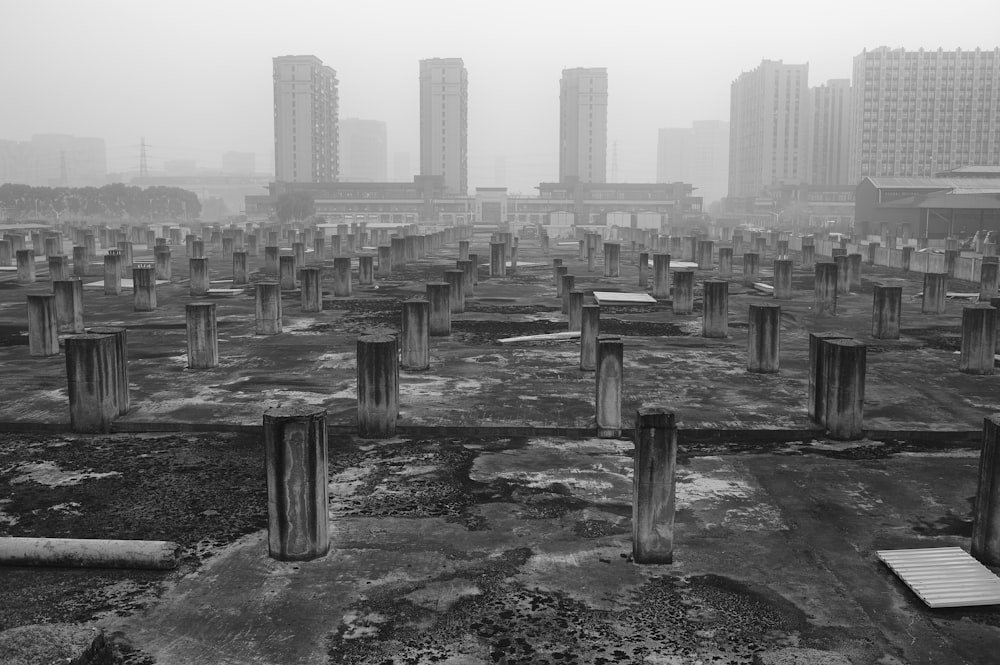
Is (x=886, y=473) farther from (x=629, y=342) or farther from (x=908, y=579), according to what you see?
(x=629, y=342)

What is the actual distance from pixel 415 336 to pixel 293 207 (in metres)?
120

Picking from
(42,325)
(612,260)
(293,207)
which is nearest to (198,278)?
(42,325)

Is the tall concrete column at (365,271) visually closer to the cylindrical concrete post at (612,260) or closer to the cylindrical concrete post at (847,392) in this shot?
the cylindrical concrete post at (612,260)

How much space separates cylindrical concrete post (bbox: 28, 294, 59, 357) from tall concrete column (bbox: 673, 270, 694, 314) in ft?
58.7

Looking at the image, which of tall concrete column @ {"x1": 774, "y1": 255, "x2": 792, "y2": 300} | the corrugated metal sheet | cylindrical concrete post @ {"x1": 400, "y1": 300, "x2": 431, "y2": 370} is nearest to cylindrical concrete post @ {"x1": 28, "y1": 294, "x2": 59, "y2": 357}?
cylindrical concrete post @ {"x1": 400, "y1": 300, "x2": 431, "y2": 370}

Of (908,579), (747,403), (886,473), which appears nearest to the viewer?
(908,579)

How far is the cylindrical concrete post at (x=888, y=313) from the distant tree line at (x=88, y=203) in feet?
424

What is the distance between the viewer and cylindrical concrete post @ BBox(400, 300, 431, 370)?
65.7 ft

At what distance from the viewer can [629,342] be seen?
24.1m

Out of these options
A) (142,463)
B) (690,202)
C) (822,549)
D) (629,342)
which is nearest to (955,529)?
(822,549)

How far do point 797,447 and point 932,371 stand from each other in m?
7.62

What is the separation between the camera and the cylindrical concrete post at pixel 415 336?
20016mm

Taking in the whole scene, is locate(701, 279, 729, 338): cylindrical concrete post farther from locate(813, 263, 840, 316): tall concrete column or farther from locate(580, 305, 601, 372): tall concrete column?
locate(813, 263, 840, 316): tall concrete column

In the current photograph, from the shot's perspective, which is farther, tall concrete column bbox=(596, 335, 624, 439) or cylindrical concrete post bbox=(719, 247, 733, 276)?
cylindrical concrete post bbox=(719, 247, 733, 276)
